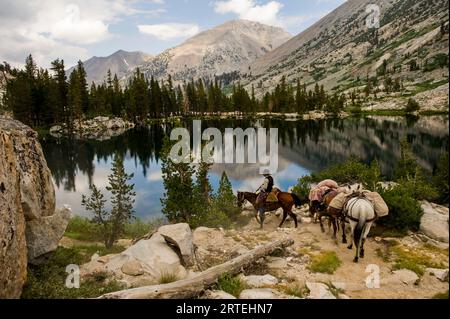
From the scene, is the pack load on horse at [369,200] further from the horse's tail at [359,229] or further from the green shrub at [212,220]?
the green shrub at [212,220]

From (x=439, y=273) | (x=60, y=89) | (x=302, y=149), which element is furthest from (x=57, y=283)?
(x=60, y=89)

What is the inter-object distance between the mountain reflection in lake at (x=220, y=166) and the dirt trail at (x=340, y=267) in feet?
52.0

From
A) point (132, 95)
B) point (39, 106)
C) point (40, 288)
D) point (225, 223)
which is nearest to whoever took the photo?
point (40, 288)

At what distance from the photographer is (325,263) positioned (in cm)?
1298

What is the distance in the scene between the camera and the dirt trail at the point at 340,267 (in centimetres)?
1059

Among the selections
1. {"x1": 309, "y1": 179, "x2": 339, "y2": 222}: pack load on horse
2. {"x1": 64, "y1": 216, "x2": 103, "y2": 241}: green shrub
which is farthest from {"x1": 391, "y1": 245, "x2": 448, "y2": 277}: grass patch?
{"x1": 64, "y1": 216, "x2": 103, "y2": 241}: green shrub

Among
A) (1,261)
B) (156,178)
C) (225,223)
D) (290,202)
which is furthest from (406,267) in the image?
(156,178)

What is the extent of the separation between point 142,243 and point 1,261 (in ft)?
17.9

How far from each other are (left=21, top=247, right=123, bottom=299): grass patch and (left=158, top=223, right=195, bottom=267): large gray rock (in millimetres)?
2830

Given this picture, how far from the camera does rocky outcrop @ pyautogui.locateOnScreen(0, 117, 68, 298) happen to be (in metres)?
9.54

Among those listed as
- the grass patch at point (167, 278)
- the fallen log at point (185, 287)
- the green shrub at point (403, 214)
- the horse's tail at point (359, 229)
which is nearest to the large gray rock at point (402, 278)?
the horse's tail at point (359, 229)

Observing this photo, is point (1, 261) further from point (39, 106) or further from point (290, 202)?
point (39, 106)

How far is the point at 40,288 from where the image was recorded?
1050cm
